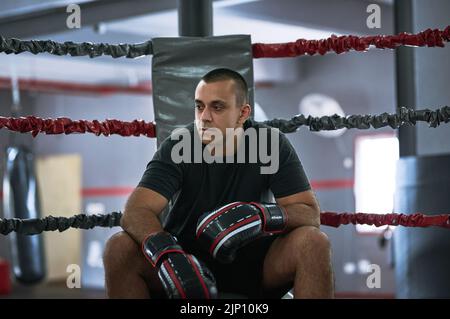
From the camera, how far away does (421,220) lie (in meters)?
2.49

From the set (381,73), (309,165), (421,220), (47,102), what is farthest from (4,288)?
(421,220)

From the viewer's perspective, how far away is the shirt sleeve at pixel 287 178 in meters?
2.16

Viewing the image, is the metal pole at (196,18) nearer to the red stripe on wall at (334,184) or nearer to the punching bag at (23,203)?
the punching bag at (23,203)

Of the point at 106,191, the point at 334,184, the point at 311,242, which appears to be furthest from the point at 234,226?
the point at 106,191

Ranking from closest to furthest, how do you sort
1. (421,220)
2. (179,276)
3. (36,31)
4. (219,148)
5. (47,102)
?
(179,276)
(219,148)
(421,220)
(36,31)
(47,102)

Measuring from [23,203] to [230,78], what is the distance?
4490 millimetres

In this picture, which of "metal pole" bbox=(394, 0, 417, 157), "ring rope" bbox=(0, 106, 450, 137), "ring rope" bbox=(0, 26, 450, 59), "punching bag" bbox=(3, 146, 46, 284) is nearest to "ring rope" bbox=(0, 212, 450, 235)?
"ring rope" bbox=(0, 106, 450, 137)

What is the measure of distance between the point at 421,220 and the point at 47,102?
886cm

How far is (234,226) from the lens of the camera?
1935mm

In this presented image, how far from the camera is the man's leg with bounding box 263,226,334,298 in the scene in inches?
73.9

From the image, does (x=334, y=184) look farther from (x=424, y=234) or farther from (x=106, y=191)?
(x=424, y=234)

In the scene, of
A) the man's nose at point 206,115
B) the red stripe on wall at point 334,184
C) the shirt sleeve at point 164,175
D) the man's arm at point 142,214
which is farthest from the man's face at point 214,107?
the red stripe on wall at point 334,184

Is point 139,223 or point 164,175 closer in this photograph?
point 139,223
